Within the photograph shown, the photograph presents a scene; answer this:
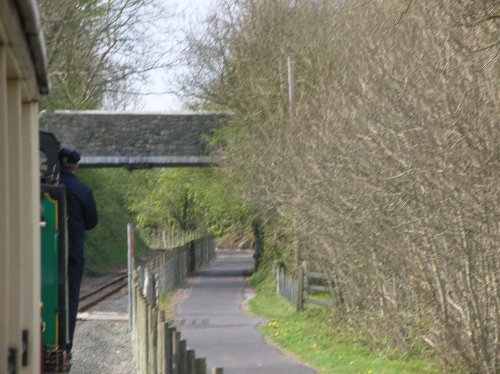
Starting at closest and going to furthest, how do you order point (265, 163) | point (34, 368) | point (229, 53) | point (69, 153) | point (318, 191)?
point (34, 368)
point (69, 153)
point (318, 191)
point (265, 163)
point (229, 53)

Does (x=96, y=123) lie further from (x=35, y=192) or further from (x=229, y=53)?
(x=35, y=192)

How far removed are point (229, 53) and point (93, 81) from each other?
28.3 feet

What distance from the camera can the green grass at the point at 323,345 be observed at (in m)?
14.8

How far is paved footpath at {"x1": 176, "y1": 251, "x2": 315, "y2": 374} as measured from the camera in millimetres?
15820

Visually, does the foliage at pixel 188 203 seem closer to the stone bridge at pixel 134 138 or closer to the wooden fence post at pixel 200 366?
the stone bridge at pixel 134 138

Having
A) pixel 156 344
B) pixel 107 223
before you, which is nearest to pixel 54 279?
pixel 156 344

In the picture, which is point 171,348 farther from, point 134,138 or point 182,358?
point 134,138

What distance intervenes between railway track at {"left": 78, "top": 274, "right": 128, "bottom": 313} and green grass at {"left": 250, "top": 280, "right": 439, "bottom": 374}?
3.74 m

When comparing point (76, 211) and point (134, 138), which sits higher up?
point (134, 138)

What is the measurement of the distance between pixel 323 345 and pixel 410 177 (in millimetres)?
5741

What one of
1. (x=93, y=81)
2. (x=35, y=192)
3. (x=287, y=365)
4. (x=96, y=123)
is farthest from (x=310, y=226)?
(x=96, y=123)

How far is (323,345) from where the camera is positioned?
18234mm

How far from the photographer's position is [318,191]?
18.7m

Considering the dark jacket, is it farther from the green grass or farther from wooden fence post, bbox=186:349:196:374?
the green grass
